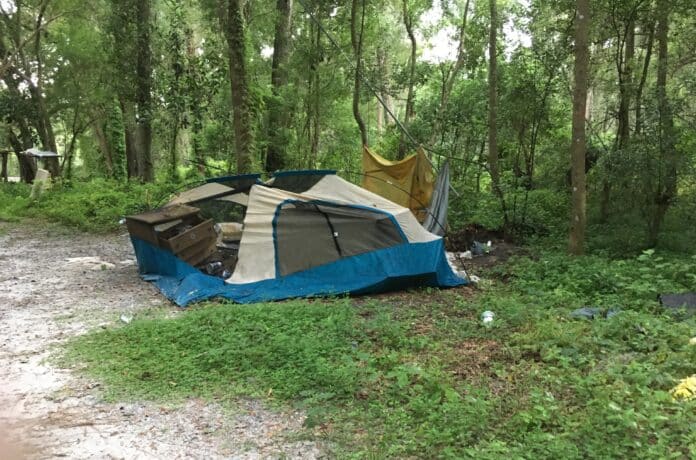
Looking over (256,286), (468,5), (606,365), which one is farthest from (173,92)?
(606,365)

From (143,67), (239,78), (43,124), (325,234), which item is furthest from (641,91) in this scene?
(43,124)

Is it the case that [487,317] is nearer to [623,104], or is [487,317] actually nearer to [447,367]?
[447,367]

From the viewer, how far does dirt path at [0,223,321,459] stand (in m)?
2.93

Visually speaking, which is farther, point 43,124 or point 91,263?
point 43,124

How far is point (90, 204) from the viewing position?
1234cm

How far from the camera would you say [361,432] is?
3066 mm

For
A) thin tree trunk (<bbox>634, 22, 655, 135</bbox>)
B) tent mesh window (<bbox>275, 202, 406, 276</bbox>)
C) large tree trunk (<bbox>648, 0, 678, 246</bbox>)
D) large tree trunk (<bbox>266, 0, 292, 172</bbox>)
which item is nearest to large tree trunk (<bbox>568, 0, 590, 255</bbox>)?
large tree trunk (<bbox>648, 0, 678, 246</bbox>)

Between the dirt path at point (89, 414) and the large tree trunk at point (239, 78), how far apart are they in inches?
160

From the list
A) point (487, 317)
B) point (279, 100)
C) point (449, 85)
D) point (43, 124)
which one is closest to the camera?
point (487, 317)

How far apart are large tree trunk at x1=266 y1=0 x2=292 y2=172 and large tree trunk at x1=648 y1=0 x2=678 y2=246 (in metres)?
8.04

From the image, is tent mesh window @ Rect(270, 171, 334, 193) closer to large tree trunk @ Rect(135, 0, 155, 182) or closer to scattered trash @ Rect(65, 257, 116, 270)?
scattered trash @ Rect(65, 257, 116, 270)

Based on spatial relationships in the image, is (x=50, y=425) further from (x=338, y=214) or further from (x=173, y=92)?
(x=173, y=92)

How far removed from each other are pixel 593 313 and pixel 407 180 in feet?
19.7

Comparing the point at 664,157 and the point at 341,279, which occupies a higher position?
the point at 664,157
